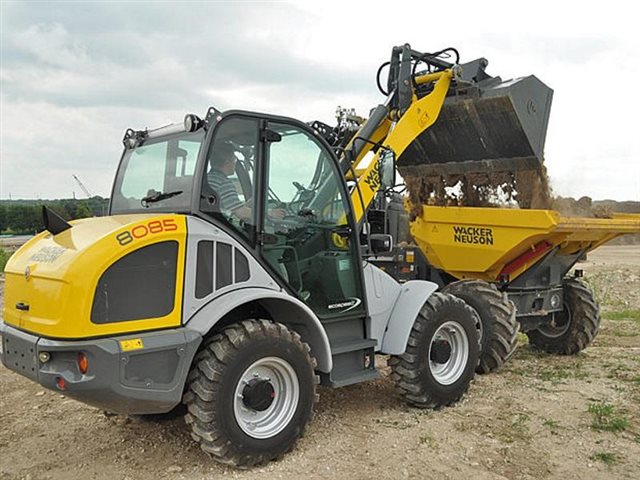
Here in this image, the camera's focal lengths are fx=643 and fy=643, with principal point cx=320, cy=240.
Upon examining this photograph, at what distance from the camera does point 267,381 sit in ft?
14.4

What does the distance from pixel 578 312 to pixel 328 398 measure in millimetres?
3889

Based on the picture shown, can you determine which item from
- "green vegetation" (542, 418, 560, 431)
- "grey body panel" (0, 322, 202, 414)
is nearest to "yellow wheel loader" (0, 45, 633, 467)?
"grey body panel" (0, 322, 202, 414)

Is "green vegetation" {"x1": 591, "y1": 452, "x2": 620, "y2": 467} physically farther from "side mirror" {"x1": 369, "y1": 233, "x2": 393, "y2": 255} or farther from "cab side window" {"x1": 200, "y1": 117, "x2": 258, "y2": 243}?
"cab side window" {"x1": 200, "y1": 117, "x2": 258, "y2": 243}

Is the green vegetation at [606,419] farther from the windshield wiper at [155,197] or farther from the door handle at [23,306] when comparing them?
the door handle at [23,306]

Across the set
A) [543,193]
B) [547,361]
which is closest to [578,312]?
[547,361]

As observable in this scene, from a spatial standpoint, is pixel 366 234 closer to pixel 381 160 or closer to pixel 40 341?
pixel 381 160

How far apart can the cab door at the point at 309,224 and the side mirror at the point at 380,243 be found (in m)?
0.27

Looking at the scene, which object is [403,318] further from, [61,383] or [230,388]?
[61,383]

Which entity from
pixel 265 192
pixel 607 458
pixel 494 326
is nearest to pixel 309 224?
pixel 265 192

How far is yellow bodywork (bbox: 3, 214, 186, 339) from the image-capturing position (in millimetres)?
3691

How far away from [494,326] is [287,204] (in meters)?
3.09

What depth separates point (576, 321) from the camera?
26.6ft

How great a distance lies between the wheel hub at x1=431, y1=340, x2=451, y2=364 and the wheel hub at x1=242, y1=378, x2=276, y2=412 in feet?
6.21

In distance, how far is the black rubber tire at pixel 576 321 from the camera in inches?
317
